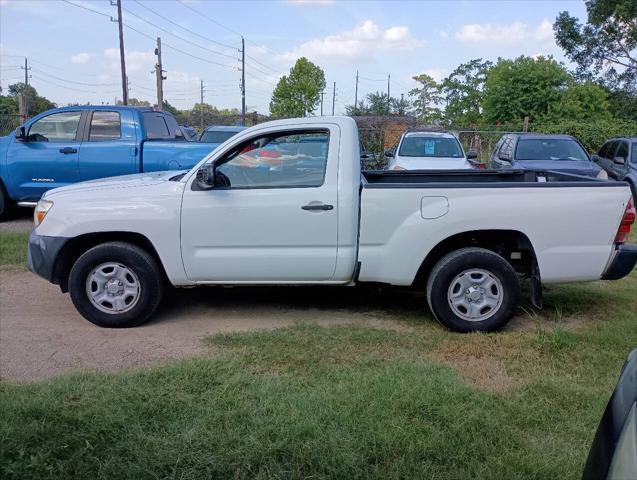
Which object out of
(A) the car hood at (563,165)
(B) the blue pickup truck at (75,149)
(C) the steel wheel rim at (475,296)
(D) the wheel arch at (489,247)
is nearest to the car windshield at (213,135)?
(B) the blue pickup truck at (75,149)

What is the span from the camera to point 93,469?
2992 mm

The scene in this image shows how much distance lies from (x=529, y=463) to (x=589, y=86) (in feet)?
104

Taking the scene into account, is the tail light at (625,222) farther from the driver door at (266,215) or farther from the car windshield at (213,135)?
the car windshield at (213,135)

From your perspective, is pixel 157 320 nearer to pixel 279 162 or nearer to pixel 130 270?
pixel 130 270

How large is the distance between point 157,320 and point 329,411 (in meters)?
2.49

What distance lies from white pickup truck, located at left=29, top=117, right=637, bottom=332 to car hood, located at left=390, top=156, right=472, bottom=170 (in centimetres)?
707

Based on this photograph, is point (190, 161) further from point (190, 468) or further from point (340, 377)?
point (190, 468)

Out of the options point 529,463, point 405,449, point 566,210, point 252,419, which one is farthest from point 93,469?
point 566,210

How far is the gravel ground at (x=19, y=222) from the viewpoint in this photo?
962cm

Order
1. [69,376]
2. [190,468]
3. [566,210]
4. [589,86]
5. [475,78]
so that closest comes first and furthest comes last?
[190,468], [69,376], [566,210], [589,86], [475,78]

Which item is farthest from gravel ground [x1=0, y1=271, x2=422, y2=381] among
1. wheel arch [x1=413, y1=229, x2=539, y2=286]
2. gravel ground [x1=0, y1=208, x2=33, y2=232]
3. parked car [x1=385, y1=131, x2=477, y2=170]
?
parked car [x1=385, y1=131, x2=477, y2=170]

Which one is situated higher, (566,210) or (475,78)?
(475,78)

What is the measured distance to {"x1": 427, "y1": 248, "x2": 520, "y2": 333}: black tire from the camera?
16.5 feet

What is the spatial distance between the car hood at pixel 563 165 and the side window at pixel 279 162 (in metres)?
7.27
